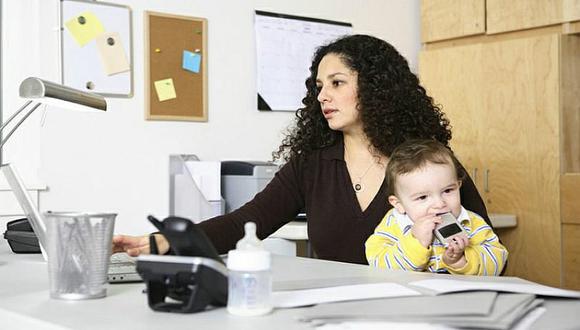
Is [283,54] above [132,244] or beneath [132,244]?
above

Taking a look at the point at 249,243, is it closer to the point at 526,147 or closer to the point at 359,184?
the point at 359,184

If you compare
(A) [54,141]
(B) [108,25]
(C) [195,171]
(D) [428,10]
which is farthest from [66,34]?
(D) [428,10]

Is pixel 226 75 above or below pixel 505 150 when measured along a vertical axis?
above

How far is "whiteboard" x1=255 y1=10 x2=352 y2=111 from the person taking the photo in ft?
11.8

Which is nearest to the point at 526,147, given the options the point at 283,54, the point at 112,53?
the point at 283,54

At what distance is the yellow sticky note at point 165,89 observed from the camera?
328 centimetres

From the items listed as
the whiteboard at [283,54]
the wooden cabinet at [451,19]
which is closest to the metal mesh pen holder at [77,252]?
the whiteboard at [283,54]

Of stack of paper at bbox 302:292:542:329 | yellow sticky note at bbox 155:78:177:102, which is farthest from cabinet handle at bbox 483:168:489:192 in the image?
stack of paper at bbox 302:292:542:329

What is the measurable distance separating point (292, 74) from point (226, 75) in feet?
1.17

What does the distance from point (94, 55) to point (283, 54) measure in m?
0.91

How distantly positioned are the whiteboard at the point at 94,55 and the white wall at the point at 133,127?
0.03 metres

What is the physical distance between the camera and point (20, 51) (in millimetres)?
3023

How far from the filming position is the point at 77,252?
3.72 ft

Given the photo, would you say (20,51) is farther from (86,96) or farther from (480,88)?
(480,88)
